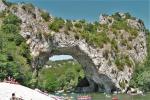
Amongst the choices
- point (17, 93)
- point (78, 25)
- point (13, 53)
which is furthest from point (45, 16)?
point (17, 93)

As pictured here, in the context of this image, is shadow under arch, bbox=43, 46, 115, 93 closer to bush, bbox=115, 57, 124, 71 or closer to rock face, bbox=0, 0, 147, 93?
rock face, bbox=0, 0, 147, 93

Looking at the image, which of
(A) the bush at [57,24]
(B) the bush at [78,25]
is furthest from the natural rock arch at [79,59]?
(B) the bush at [78,25]

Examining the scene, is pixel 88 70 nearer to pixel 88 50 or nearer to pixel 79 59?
pixel 79 59

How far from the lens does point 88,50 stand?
87.3m

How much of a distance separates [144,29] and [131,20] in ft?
19.9

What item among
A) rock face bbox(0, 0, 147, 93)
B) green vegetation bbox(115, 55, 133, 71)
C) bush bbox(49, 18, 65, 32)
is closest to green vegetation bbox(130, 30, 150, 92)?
rock face bbox(0, 0, 147, 93)

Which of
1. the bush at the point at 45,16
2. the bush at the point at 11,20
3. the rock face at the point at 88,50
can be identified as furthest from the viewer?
the bush at the point at 45,16

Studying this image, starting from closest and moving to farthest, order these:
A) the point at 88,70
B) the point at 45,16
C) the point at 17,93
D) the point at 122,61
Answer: the point at 17,93 → the point at 45,16 → the point at 122,61 → the point at 88,70

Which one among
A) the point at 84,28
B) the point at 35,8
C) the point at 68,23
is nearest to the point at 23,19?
the point at 35,8

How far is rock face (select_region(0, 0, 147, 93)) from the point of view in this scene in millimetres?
76250

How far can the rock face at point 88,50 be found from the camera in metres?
76.2

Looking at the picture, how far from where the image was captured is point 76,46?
84.4 metres

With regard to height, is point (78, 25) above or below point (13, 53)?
above

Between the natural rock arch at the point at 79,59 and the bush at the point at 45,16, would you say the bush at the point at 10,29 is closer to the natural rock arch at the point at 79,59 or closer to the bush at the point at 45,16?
the natural rock arch at the point at 79,59
